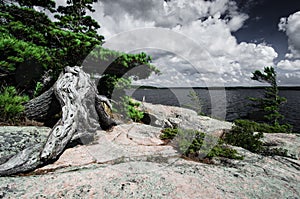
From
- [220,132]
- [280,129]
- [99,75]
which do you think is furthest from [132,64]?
[280,129]

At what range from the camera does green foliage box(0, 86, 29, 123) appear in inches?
193

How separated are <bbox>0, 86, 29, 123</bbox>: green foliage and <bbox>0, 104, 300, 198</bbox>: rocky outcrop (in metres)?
2.63

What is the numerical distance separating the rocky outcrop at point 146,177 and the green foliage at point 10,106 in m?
2.63

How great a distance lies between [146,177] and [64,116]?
301cm

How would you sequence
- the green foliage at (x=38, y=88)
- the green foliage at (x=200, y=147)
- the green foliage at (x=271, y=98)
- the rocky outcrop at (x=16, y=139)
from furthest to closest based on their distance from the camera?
the green foliage at (x=271, y=98) < the green foliage at (x=38, y=88) < the green foliage at (x=200, y=147) < the rocky outcrop at (x=16, y=139)

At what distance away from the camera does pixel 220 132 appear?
32.3 ft

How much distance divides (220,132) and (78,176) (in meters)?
9.26

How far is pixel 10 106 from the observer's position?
4.96m

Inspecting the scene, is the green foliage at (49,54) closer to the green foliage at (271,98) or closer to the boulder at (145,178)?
the boulder at (145,178)

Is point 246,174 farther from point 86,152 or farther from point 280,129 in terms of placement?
point 280,129

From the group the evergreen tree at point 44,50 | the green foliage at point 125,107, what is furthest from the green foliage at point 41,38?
the green foliage at point 125,107

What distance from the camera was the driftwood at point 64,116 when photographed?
3172mm

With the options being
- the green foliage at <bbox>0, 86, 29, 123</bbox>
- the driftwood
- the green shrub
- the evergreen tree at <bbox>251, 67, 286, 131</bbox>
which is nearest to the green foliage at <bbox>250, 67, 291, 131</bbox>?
the evergreen tree at <bbox>251, 67, 286, 131</bbox>

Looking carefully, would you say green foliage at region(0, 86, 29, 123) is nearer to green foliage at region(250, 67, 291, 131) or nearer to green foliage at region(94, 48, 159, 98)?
green foliage at region(94, 48, 159, 98)
